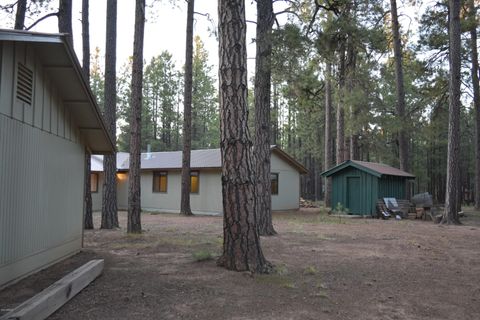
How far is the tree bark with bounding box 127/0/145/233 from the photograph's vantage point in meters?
10.9

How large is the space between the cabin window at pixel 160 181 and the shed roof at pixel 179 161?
46cm

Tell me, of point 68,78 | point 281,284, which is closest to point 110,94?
point 68,78

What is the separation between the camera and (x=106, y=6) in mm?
12727

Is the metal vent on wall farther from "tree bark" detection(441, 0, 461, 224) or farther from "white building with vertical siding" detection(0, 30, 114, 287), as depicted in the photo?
"tree bark" detection(441, 0, 461, 224)

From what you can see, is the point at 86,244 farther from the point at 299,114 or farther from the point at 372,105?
the point at 299,114

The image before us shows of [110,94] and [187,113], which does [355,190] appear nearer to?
[187,113]

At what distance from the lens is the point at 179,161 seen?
24203mm

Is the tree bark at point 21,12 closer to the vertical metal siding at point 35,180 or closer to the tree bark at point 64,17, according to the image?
the tree bark at point 64,17

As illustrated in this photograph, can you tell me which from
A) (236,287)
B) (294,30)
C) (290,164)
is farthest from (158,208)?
(236,287)

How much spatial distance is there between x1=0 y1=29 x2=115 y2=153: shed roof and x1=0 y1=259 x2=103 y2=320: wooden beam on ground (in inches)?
114

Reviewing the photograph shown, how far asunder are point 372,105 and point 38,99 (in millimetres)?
18950

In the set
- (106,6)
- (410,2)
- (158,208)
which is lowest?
(158,208)

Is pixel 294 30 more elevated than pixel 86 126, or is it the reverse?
pixel 294 30

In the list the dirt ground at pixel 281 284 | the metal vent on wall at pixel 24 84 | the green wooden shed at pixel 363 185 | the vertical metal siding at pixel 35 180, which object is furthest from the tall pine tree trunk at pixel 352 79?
the metal vent on wall at pixel 24 84
